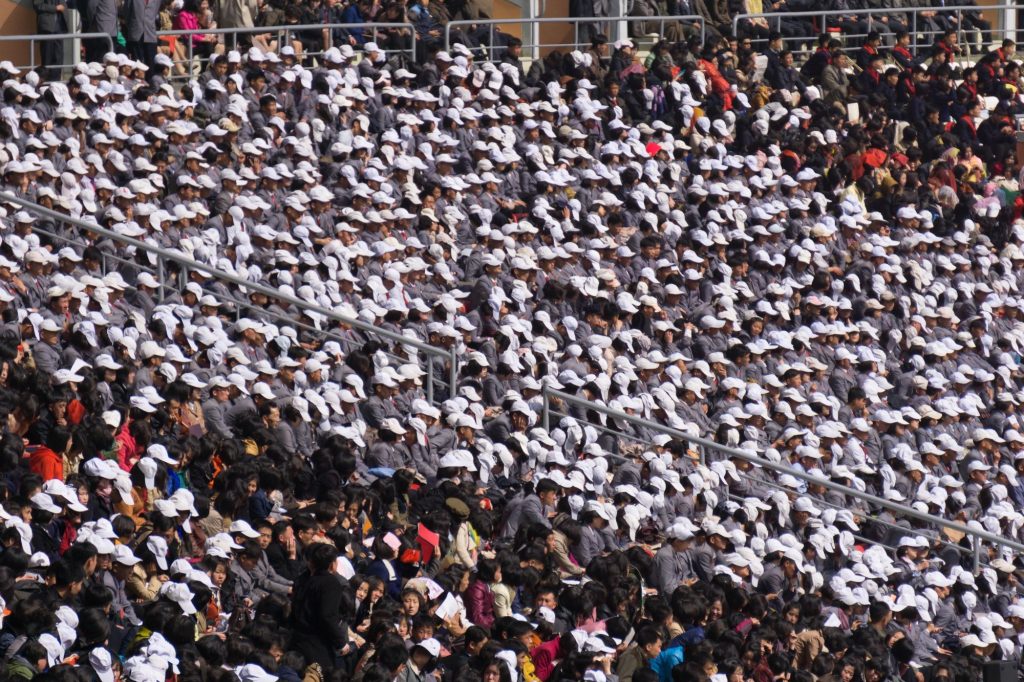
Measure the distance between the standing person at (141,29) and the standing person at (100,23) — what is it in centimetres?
15

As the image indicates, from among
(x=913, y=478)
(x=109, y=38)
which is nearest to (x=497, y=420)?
(x=913, y=478)

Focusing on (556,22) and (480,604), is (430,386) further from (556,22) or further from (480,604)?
(556,22)

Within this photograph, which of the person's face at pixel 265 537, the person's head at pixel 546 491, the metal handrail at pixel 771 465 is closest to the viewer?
the person's face at pixel 265 537

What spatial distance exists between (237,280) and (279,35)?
894cm

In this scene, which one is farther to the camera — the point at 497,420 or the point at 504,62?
the point at 504,62

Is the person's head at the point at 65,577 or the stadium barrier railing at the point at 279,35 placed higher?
the stadium barrier railing at the point at 279,35

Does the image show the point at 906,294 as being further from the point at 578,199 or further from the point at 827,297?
the point at 578,199

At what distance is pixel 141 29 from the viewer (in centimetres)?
2859

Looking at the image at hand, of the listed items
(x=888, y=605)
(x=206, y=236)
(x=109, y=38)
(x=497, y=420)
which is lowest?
(x=888, y=605)

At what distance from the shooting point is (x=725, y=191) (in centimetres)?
2984

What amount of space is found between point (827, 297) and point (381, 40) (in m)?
7.39

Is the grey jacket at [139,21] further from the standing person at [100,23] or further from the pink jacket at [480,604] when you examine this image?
the pink jacket at [480,604]

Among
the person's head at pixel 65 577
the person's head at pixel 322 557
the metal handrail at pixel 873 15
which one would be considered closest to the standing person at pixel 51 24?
the metal handrail at pixel 873 15

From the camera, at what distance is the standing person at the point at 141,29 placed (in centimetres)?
2859
